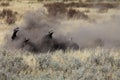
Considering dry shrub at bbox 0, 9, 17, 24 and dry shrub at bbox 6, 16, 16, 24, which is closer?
dry shrub at bbox 6, 16, 16, 24

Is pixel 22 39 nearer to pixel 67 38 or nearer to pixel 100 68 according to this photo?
pixel 67 38

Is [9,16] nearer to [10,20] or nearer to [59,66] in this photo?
[10,20]

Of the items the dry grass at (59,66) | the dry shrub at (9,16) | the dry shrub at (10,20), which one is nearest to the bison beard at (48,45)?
the dry grass at (59,66)

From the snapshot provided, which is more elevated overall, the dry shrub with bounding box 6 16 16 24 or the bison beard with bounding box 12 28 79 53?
the bison beard with bounding box 12 28 79 53

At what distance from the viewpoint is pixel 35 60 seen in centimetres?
1162

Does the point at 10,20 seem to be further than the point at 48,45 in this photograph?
Yes

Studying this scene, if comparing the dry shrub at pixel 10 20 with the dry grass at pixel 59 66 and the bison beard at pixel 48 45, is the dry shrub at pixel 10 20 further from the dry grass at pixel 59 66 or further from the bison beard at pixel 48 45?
the dry grass at pixel 59 66

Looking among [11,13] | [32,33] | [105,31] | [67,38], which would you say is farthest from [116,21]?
[11,13]

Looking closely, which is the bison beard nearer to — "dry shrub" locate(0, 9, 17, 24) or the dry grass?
the dry grass

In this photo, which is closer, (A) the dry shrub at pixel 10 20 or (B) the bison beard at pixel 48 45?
(B) the bison beard at pixel 48 45

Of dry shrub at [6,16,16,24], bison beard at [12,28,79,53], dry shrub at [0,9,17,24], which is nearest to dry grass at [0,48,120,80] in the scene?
bison beard at [12,28,79,53]

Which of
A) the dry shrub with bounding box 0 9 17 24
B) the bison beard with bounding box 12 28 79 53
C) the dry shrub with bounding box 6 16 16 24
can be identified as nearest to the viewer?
the bison beard with bounding box 12 28 79 53

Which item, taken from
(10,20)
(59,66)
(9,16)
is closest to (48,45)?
(59,66)

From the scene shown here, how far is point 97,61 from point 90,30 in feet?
22.1
